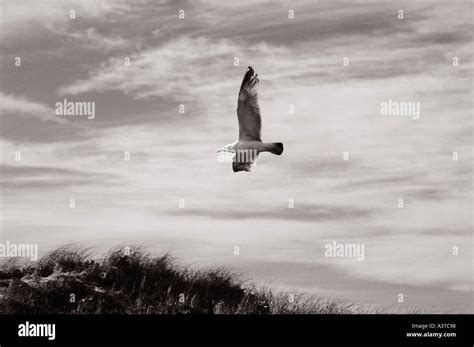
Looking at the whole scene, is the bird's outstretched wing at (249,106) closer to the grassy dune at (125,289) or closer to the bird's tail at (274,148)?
the bird's tail at (274,148)

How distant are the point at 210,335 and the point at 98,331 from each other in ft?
7.87

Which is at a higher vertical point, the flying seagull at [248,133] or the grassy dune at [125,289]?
the flying seagull at [248,133]

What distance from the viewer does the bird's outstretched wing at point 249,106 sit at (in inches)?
650

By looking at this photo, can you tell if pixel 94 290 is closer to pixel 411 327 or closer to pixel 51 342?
pixel 51 342

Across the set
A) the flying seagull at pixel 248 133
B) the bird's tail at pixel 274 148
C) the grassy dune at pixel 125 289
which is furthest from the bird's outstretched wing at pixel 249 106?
the grassy dune at pixel 125 289

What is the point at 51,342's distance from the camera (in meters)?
14.6

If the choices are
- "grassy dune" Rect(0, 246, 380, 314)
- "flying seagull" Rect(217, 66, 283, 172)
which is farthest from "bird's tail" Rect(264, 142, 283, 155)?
"grassy dune" Rect(0, 246, 380, 314)

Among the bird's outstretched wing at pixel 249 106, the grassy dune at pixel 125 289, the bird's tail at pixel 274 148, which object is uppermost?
the bird's outstretched wing at pixel 249 106

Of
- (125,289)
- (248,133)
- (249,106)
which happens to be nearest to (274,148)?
(248,133)

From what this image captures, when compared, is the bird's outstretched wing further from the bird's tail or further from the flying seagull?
the bird's tail

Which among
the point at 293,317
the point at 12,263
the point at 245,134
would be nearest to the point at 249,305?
the point at 293,317

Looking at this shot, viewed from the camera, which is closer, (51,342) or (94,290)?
(51,342)

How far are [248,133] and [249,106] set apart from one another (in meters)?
0.79

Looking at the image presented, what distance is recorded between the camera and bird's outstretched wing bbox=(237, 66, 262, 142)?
16.5 metres
